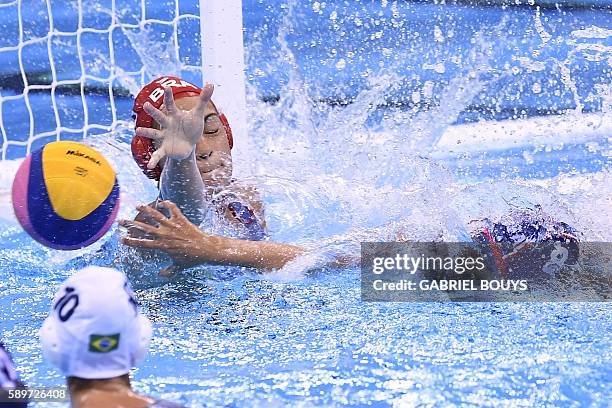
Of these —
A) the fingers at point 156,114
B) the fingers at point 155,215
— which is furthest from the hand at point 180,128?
the fingers at point 155,215

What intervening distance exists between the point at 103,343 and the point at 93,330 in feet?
0.08

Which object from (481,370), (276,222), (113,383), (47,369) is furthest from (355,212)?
(113,383)

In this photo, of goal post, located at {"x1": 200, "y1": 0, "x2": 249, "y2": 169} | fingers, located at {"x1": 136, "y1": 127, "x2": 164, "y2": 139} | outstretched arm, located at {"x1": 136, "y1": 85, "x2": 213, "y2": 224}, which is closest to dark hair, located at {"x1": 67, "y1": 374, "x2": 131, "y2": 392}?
outstretched arm, located at {"x1": 136, "y1": 85, "x2": 213, "y2": 224}

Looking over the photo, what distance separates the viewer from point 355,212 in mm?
2988

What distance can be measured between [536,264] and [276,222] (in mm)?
1055

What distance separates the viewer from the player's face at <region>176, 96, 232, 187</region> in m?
2.66

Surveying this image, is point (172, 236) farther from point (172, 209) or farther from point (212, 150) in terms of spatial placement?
point (212, 150)

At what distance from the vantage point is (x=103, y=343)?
1.28 m

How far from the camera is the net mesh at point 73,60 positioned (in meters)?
5.16

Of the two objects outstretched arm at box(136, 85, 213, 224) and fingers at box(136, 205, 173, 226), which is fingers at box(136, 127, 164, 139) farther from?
fingers at box(136, 205, 173, 226)

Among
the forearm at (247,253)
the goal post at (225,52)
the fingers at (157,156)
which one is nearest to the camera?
the fingers at (157,156)

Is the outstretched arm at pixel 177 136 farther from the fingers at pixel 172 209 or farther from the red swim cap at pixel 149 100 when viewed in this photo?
the red swim cap at pixel 149 100

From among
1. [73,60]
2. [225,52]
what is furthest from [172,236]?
[73,60]

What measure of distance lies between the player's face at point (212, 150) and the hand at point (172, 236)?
0.84 ft
